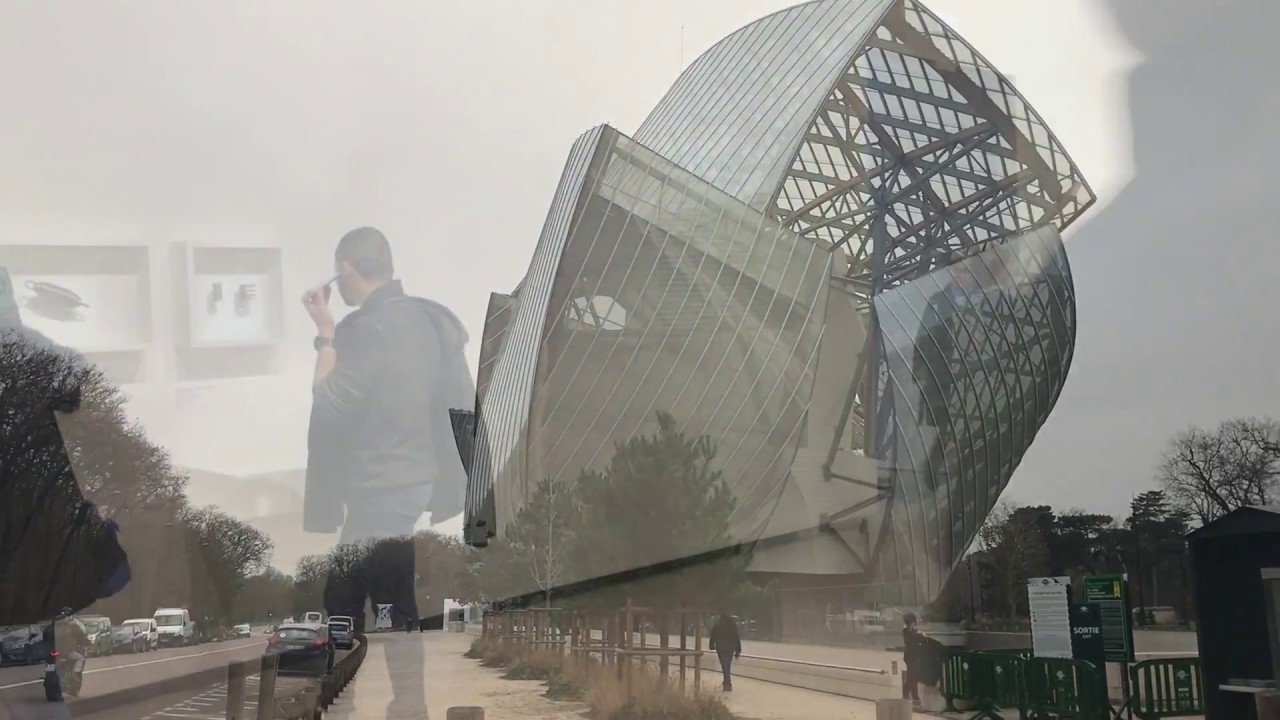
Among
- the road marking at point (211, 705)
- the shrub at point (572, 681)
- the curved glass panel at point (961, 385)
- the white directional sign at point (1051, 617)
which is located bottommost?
the road marking at point (211, 705)

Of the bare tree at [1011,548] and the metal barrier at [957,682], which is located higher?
the bare tree at [1011,548]

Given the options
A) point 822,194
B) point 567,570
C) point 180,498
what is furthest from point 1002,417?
point 180,498

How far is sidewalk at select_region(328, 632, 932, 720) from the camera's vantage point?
9.64 metres

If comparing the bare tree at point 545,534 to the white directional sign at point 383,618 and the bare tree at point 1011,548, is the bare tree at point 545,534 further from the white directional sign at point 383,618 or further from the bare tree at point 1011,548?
the bare tree at point 1011,548

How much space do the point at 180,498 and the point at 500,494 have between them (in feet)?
33.4

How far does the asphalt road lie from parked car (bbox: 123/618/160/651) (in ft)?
1.00

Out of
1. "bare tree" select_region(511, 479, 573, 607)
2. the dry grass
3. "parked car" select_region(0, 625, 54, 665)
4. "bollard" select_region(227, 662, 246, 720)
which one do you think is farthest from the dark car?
"bollard" select_region(227, 662, 246, 720)

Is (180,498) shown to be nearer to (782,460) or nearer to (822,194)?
(782,460)

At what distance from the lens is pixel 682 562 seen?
36.9ft

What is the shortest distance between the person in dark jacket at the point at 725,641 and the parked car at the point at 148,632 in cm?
964

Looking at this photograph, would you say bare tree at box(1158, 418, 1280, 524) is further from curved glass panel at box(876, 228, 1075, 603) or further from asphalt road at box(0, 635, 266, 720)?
asphalt road at box(0, 635, 266, 720)

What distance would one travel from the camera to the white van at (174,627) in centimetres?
1497

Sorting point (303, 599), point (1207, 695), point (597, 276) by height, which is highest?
point (597, 276)

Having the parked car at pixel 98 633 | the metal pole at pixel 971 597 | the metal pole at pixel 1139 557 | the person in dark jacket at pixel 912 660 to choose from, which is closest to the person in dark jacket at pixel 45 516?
the parked car at pixel 98 633
